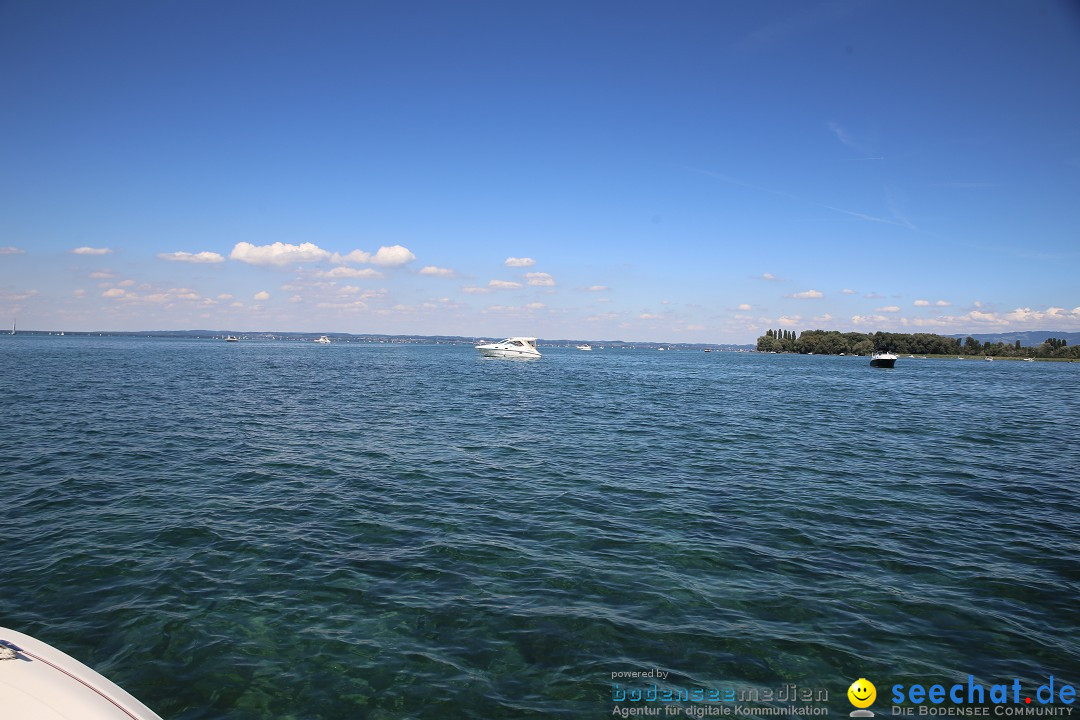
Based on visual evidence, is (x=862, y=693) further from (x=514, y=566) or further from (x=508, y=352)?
(x=508, y=352)

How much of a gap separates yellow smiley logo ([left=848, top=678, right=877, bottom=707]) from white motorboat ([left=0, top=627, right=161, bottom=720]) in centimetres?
864

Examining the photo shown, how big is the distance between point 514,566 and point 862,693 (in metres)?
6.56

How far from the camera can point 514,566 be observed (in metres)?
11.7

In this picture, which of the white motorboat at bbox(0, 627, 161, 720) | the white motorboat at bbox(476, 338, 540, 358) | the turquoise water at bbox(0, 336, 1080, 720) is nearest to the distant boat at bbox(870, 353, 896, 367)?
the white motorboat at bbox(476, 338, 540, 358)

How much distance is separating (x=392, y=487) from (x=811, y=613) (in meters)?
12.8

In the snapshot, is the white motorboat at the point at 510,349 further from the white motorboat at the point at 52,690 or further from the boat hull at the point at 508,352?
the white motorboat at the point at 52,690

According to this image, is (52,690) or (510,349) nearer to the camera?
(52,690)

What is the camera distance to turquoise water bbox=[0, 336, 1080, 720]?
26.3 feet

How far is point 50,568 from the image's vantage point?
11070 millimetres

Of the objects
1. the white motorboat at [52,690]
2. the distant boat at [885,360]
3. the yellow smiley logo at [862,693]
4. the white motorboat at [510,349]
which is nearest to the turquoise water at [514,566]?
the yellow smiley logo at [862,693]

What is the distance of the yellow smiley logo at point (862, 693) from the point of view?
7547mm

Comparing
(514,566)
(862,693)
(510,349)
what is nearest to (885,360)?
(510,349)

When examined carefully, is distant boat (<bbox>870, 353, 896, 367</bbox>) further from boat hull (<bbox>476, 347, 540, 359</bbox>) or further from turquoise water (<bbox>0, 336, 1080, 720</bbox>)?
turquoise water (<bbox>0, 336, 1080, 720</bbox>)

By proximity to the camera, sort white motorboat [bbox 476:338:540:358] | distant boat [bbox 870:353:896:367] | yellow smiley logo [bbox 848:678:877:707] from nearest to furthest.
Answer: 1. yellow smiley logo [bbox 848:678:877:707]
2. distant boat [bbox 870:353:896:367]
3. white motorboat [bbox 476:338:540:358]
